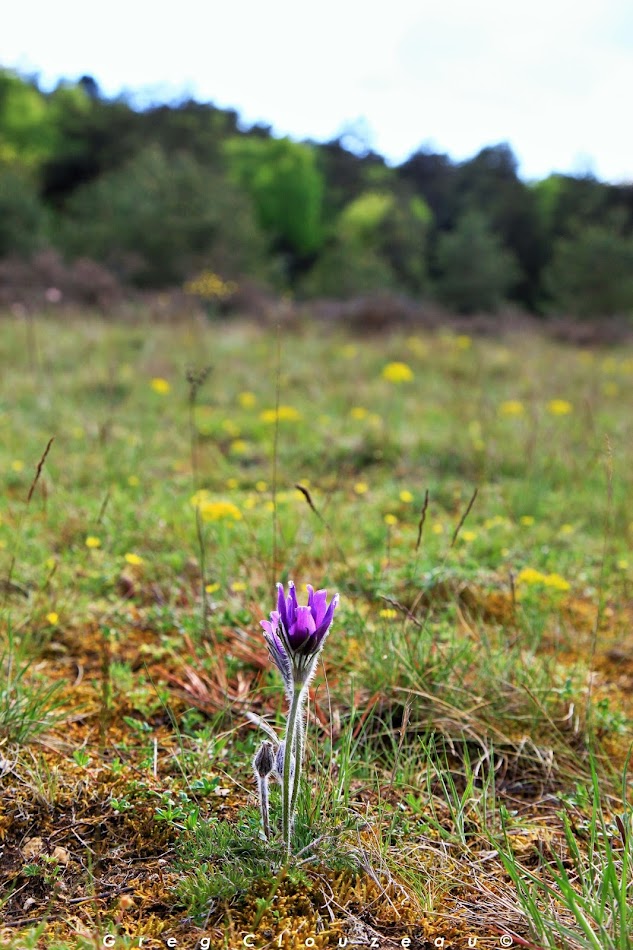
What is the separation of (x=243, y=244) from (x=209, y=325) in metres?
11.0

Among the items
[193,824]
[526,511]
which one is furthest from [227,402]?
[193,824]

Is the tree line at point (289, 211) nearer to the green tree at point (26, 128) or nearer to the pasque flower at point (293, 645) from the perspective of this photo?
the green tree at point (26, 128)

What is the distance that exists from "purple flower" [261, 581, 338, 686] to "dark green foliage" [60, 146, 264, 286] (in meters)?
16.5

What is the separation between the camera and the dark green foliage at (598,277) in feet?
77.6

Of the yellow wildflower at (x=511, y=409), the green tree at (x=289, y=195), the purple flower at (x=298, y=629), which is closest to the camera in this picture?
the purple flower at (x=298, y=629)

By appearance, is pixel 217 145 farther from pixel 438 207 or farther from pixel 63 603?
pixel 63 603

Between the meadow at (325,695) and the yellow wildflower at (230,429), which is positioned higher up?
the yellow wildflower at (230,429)

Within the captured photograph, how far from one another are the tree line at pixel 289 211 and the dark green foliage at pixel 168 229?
0.16 feet

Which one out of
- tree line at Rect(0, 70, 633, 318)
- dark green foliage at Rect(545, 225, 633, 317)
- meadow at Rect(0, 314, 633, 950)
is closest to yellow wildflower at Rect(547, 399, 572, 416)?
meadow at Rect(0, 314, 633, 950)

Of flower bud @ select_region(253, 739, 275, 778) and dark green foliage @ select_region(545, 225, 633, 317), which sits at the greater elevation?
dark green foliage @ select_region(545, 225, 633, 317)

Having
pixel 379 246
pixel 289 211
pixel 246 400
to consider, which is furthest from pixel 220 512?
pixel 289 211

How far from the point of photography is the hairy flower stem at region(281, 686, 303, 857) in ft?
4.12

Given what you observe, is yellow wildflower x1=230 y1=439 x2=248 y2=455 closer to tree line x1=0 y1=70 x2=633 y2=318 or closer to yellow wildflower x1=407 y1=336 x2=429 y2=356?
yellow wildflower x1=407 y1=336 x2=429 y2=356

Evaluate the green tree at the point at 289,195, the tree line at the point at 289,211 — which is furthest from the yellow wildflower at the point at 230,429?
the green tree at the point at 289,195
